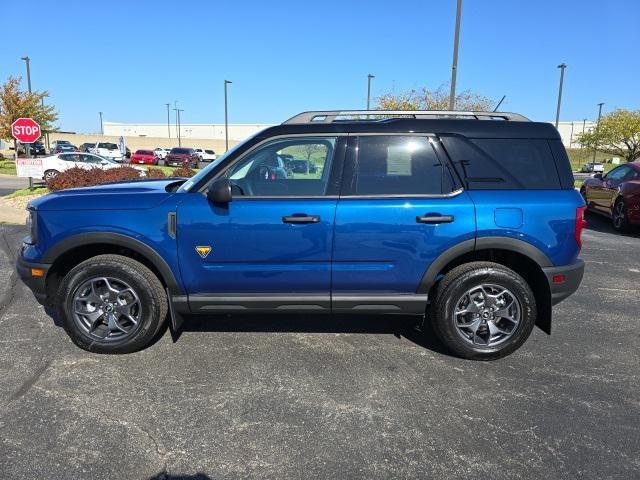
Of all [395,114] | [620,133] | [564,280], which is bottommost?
[564,280]

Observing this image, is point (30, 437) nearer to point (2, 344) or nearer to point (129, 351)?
point (129, 351)

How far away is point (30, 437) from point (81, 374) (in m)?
0.78

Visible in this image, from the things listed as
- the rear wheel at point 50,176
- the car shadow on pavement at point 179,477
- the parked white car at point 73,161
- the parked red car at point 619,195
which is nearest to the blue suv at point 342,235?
the car shadow on pavement at point 179,477

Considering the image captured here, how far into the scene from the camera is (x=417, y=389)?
3328 millimetres

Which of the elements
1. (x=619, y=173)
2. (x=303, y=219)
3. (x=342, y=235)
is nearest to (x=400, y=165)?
(x=342, y=235)

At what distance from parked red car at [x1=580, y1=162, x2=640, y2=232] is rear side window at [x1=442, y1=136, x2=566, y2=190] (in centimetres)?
699

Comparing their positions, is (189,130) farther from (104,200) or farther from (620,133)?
(104,200)

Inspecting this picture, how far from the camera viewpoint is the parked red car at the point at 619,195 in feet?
30.4

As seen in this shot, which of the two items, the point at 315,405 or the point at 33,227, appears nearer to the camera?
the point at 315,405

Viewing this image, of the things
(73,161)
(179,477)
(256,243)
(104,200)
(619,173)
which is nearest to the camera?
(179,477)

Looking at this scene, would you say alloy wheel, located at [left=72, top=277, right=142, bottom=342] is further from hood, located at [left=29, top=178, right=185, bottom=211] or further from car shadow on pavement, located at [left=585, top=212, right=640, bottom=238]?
car shadow on pavement, located at [left=585, top=212, right=640, bottom=238]

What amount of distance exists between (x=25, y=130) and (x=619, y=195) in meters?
15.9

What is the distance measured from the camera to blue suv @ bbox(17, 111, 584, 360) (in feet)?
11.7

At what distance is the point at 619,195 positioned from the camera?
9.75 m
